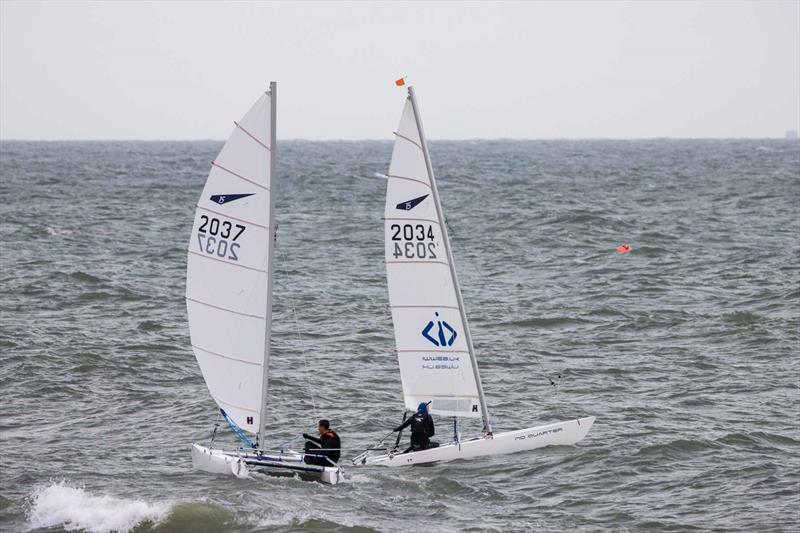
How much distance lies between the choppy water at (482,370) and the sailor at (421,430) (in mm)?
501

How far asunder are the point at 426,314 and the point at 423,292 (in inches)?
17.5

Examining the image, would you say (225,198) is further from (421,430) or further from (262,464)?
(421,430)

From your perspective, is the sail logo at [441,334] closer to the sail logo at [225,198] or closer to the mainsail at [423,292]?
the mainsail at [423,292]

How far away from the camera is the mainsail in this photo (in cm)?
1994

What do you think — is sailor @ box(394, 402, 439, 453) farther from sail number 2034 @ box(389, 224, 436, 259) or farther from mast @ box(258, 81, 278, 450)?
mast @ box(258, 81, 278, 450)

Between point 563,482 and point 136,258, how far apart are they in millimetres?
28391

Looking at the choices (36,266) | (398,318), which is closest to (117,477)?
(398,318)

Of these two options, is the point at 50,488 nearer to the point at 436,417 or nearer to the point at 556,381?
the point at 436,417

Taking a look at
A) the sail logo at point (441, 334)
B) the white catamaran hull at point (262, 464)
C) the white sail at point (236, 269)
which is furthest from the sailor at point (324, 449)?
the sail logo at point (441, 334)

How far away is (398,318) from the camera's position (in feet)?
68.0

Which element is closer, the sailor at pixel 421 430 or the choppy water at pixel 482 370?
the choppy water at pixel 482 370

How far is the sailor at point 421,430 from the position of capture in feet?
68.3

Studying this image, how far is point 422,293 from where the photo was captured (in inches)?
A: 814

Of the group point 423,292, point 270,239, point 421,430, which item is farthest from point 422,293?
point 270,239
